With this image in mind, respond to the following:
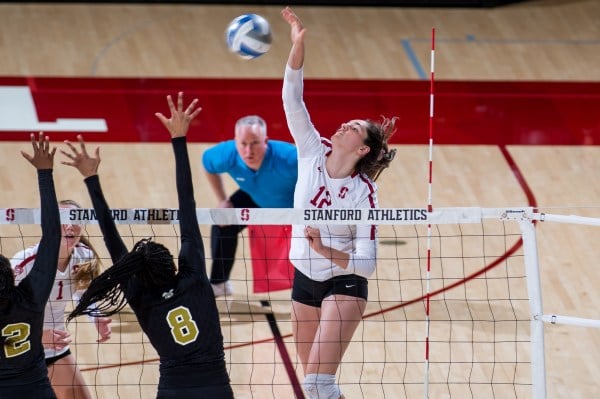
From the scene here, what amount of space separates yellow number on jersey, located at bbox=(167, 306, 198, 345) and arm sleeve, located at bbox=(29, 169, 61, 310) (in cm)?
62

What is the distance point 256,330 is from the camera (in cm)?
895

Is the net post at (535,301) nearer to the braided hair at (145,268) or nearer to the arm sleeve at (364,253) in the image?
the arm sleeve at (364,253)

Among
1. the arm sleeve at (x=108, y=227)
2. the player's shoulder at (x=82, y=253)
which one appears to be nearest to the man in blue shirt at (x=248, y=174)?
the player's shoulder at (x=82, y=253)

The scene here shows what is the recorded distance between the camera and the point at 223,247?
377 inches

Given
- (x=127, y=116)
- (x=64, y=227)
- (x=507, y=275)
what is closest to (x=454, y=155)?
(x=507, y=275)

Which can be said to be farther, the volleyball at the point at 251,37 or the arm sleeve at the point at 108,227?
the volleyball at the point at 251,37

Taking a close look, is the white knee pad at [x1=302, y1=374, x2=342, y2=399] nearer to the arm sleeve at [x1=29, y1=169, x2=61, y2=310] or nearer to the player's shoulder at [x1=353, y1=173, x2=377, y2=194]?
the player's shoulder at [x1=353, y1=173, x2=377, y2=194]

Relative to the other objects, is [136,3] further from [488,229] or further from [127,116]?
[488,229]

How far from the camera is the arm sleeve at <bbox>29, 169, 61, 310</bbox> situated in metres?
5.40

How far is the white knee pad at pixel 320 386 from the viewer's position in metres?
6.54

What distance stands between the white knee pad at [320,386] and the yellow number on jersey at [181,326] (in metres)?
1.36

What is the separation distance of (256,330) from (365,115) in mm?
4594

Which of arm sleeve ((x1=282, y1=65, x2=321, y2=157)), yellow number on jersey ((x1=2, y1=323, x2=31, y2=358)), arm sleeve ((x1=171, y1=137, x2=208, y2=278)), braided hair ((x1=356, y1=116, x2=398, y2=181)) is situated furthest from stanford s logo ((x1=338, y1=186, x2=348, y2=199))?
yellow number on jersey ((x1=2, y1=323, x2=31, y2=358))

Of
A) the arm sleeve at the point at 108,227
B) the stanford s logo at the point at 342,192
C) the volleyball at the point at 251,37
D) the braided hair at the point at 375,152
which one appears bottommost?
the arm sleeve at the point at 108,227
